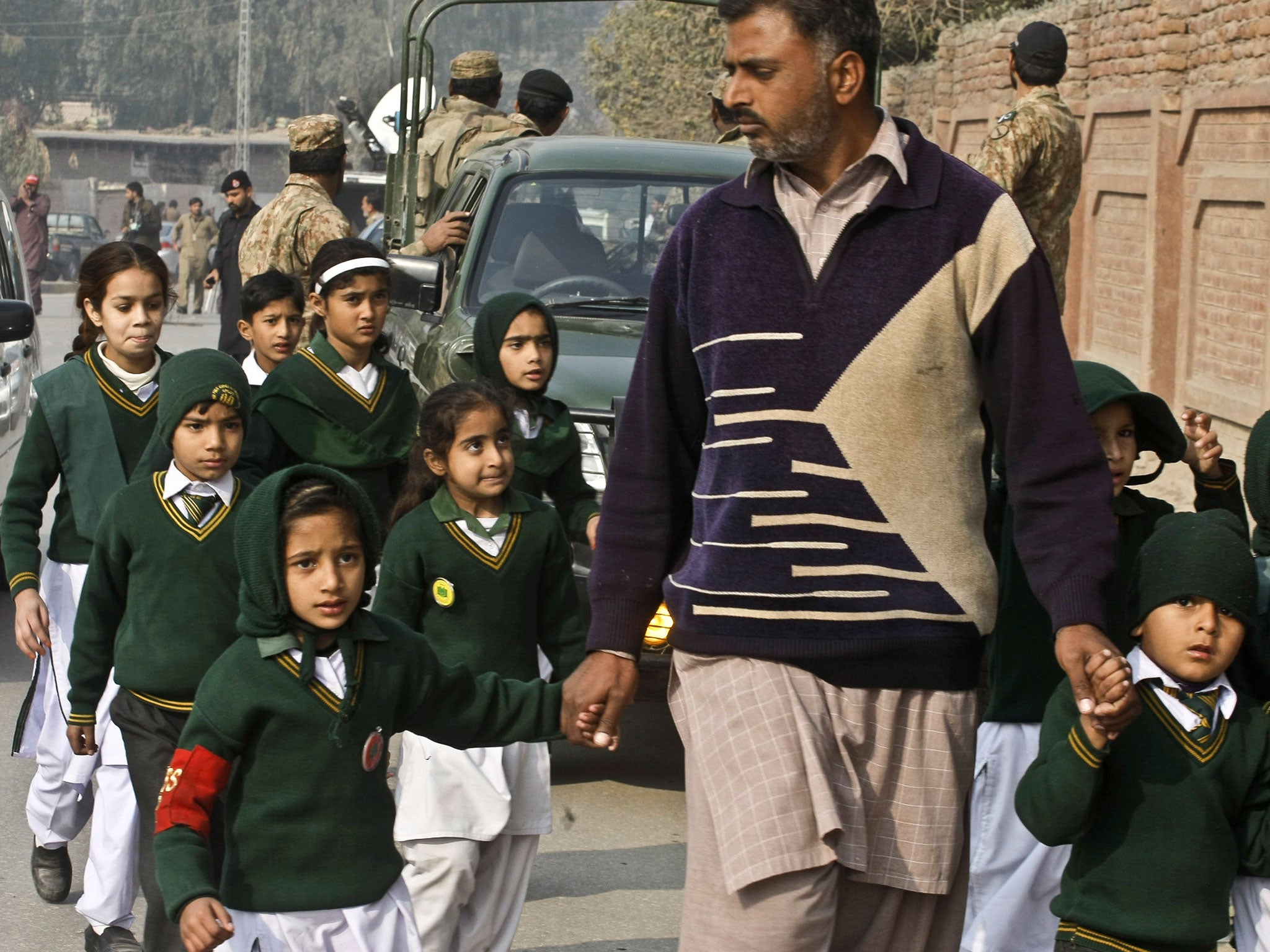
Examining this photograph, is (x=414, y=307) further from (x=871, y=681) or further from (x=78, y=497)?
(x=871, y=681)

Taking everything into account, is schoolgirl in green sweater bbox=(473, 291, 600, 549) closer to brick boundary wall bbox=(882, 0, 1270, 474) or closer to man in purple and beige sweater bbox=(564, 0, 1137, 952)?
man in purple and beige sweater bbox=(564, 0, 1137, 952)

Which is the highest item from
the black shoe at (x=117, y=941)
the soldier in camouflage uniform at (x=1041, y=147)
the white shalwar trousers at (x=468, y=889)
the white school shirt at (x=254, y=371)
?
the soldier in camouflage uniform at (x=1041, y=147)

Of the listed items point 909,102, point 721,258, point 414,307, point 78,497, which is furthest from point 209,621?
point 909,102

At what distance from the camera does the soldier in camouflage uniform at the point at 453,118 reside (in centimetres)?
1120

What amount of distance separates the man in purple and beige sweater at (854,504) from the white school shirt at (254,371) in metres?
3.43

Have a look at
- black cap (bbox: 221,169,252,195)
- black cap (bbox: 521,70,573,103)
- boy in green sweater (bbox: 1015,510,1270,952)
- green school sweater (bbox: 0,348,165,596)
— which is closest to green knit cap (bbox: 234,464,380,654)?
boy in green sweater (bbox: 1015,510,1270,952)

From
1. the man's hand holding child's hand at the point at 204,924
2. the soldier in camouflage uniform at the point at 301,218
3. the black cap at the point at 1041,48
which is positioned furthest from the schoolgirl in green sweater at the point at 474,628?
the black cap at the point at 1041,48

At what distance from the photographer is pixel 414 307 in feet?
25.1

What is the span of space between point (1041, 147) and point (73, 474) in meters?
4.08

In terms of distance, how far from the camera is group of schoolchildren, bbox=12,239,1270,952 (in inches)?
143

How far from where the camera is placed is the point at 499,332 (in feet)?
19.3

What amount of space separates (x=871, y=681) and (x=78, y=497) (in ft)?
9.58

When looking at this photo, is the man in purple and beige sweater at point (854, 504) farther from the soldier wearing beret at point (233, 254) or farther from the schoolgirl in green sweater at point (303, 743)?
the soldier wearing beret at point (233, 254)

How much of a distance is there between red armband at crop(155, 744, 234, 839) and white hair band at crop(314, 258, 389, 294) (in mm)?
2585
